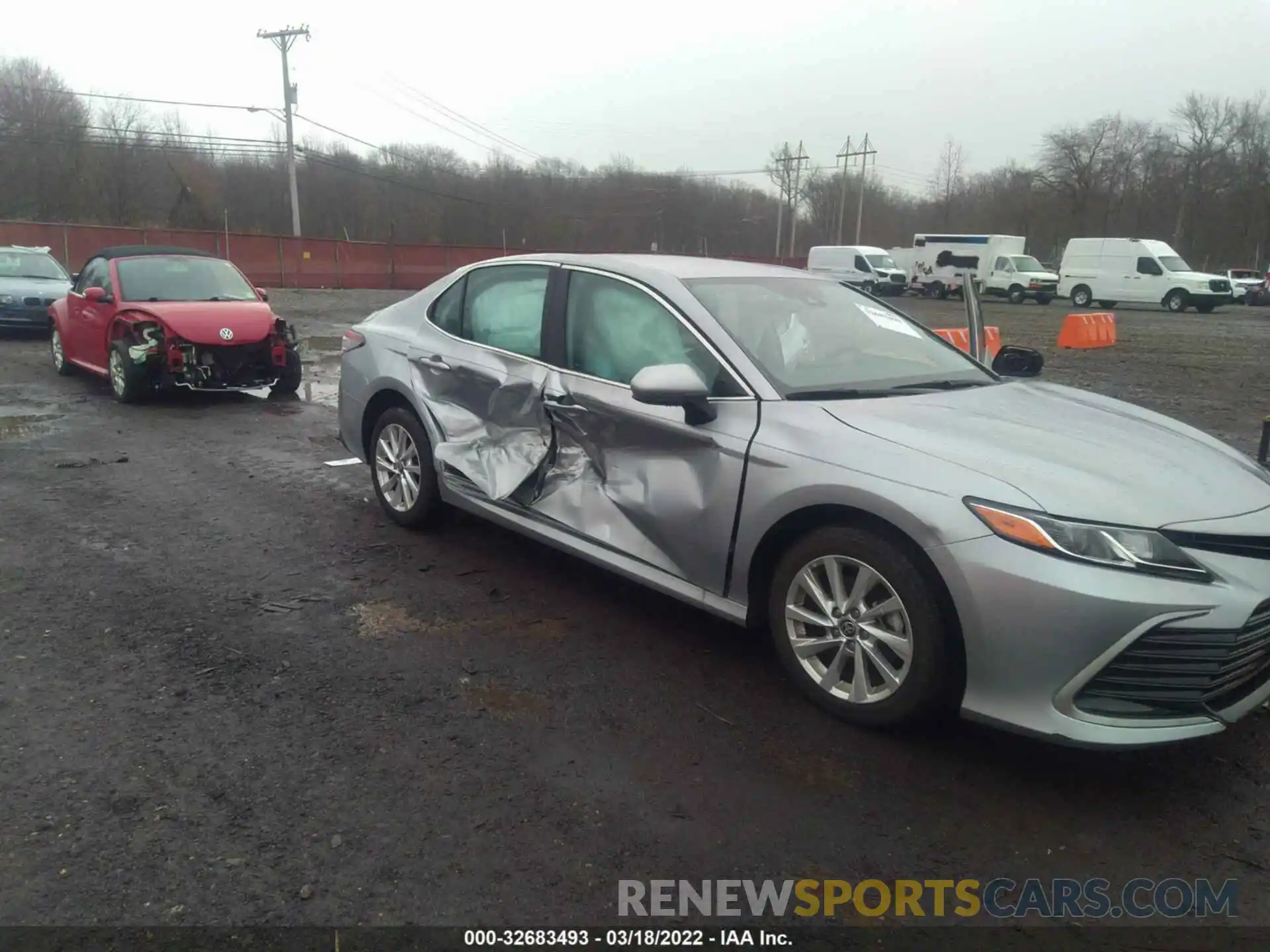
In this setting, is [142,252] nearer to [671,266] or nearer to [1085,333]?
[671,266]

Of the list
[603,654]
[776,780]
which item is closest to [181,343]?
[603,654]

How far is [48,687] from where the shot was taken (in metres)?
3.66

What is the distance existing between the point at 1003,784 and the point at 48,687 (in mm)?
3525

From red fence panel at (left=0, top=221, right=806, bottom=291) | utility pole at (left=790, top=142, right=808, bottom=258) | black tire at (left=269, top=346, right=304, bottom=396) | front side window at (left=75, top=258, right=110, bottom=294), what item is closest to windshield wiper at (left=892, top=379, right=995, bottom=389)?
black tire at (left=269, top=346, right=304, bottom=396)

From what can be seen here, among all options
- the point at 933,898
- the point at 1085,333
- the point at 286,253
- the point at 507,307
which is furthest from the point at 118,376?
the point at 286,253

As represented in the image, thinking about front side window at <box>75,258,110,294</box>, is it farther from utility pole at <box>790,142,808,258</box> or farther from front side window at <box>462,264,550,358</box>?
utility pole at <box>790,142,808,258</box>

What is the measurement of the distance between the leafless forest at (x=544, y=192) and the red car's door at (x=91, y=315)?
44.8 meters

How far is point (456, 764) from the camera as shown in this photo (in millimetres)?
3186

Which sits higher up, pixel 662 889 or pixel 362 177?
pixel 362 177

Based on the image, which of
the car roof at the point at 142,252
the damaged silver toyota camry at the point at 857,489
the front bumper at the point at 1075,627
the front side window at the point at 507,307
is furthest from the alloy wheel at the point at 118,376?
the front bumper at the point at 1075,627

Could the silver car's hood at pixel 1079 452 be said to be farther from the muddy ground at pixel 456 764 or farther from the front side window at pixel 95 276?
the front side window at pixel 95 276

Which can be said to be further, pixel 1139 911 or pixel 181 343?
pixel 181 343

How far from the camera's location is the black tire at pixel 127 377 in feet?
31.3

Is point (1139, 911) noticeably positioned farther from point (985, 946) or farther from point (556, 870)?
point (556, 870)
